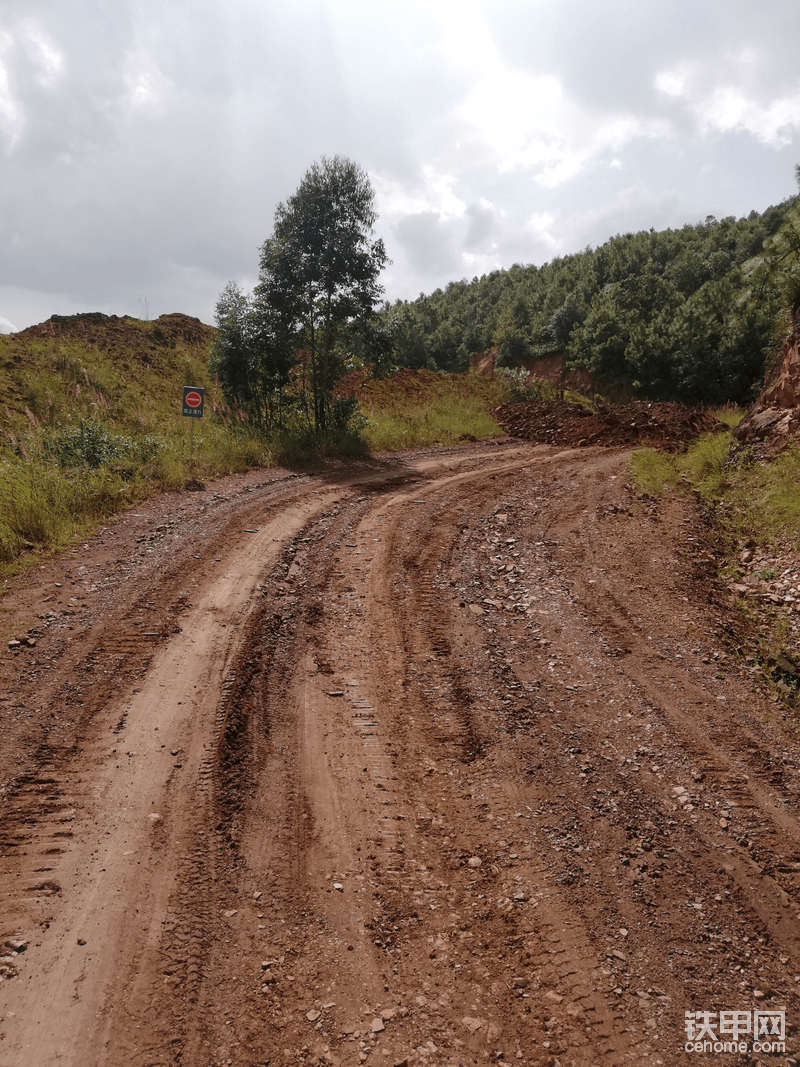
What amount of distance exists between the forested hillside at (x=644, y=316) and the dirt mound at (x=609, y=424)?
3.98 meters

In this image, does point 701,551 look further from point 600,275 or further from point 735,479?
point 600,275

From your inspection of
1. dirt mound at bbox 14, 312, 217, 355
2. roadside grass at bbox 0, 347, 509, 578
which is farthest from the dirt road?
dirt mound at bbox 14, 312, 217, 355

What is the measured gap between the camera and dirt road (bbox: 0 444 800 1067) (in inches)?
98.7

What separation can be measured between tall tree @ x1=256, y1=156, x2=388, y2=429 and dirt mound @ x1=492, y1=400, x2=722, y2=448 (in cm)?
754

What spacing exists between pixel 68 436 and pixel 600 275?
1695 inches

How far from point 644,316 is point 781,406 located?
89.7 ft

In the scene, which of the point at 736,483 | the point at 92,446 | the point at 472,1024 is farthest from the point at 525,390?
the point at 472,1024

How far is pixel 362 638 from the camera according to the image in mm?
5648

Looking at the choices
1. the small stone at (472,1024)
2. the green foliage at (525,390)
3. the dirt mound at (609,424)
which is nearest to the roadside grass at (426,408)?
the green foliage at (525,390)

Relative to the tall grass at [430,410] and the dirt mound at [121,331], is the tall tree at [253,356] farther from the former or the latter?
the dirt mound at [121,331]

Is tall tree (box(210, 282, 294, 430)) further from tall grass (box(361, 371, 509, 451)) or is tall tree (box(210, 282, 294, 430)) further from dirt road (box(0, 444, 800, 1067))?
dirt road (box(0, 444, 800, 1067))

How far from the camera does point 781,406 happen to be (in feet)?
33.4

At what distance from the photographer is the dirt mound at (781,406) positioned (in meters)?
9.76

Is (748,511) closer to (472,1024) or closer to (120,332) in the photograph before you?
(472,1024)
